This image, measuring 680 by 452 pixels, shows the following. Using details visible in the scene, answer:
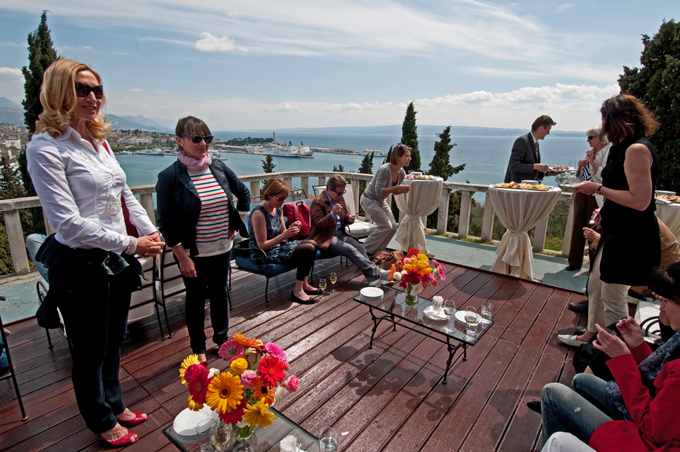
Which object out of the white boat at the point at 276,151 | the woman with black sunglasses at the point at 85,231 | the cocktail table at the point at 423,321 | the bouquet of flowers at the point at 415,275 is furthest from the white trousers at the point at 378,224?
the white boat at the point at 276,151

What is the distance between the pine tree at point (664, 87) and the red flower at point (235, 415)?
10.2 m

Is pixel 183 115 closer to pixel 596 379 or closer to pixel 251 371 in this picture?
pixel 251 371

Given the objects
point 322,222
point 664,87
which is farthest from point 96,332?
point 664,87

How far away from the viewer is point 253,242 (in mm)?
3699

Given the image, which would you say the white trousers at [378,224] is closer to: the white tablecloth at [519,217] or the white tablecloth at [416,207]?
the white tablecloth at [416,207]

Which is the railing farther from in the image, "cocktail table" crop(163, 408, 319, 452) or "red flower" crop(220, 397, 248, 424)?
"red flower" crop(220, 397, 248, 424)

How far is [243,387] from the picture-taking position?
1262 millimetres

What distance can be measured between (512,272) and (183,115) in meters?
4.02

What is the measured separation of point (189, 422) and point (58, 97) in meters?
1.50

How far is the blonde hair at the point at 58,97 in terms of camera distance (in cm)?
147

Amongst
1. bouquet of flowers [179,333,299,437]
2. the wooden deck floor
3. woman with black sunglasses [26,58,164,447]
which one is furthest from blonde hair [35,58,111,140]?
the wooden deck floor

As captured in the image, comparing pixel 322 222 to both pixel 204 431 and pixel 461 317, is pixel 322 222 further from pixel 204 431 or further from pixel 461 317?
pixel 204 431

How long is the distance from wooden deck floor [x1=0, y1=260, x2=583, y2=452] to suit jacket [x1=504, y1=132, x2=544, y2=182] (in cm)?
194

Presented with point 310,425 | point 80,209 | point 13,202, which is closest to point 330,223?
point 310,425
